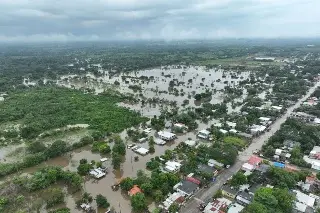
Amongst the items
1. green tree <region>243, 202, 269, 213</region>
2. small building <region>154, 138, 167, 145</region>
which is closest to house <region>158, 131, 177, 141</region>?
small building <region>154, 138, 167, 145</region>

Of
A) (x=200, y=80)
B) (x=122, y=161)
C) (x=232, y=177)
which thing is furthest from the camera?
(x=200, y=80)

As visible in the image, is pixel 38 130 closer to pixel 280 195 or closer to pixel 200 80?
pixel 280 195

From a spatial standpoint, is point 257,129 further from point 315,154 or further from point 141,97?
point 141,97

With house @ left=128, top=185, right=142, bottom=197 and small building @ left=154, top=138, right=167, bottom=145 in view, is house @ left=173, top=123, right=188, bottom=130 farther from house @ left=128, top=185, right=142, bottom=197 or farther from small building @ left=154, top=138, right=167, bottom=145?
house @ left=128, top=185, right=142, bottom=197

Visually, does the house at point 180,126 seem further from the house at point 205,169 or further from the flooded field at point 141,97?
the house at point 205,169

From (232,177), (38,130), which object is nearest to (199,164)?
(232,177)

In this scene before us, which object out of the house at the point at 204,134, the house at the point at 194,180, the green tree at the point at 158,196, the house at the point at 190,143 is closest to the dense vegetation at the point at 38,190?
the green tree at the point at 158,196
